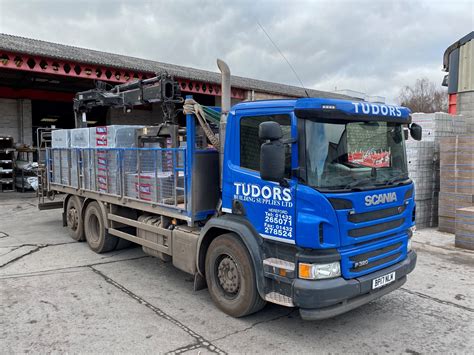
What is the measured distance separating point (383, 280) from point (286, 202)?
1404 millimetres

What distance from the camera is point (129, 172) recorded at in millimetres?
6426

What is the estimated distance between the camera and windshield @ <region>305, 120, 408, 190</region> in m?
3.82

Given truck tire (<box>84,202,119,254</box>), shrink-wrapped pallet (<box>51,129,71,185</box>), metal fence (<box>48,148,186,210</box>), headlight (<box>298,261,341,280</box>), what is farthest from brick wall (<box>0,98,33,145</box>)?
headlight (<box>298,261,341,280</box>)

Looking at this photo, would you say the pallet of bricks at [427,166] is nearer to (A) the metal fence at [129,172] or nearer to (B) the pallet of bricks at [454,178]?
(B) the pallet of bricks at [454,178]

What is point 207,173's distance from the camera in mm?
5148

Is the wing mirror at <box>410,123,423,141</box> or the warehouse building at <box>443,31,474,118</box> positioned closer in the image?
the wing mirror at <box>410,123,423,141</box>

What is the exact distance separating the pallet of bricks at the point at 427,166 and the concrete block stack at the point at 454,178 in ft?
1.58

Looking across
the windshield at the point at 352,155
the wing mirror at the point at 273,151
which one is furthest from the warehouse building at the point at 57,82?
the windshield at the point at 352,155

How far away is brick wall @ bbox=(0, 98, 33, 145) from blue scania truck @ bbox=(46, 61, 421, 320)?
1780 centimetres

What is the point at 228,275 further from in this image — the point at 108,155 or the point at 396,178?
the point at 108,155

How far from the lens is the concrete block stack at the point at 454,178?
8844 millimetres

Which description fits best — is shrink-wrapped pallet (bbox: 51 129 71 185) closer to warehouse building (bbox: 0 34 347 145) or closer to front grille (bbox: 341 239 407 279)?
front grille (bbox: 341 239 407 279)

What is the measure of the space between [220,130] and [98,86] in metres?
5.22

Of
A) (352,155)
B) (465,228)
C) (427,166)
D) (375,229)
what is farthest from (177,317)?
(427,166)
